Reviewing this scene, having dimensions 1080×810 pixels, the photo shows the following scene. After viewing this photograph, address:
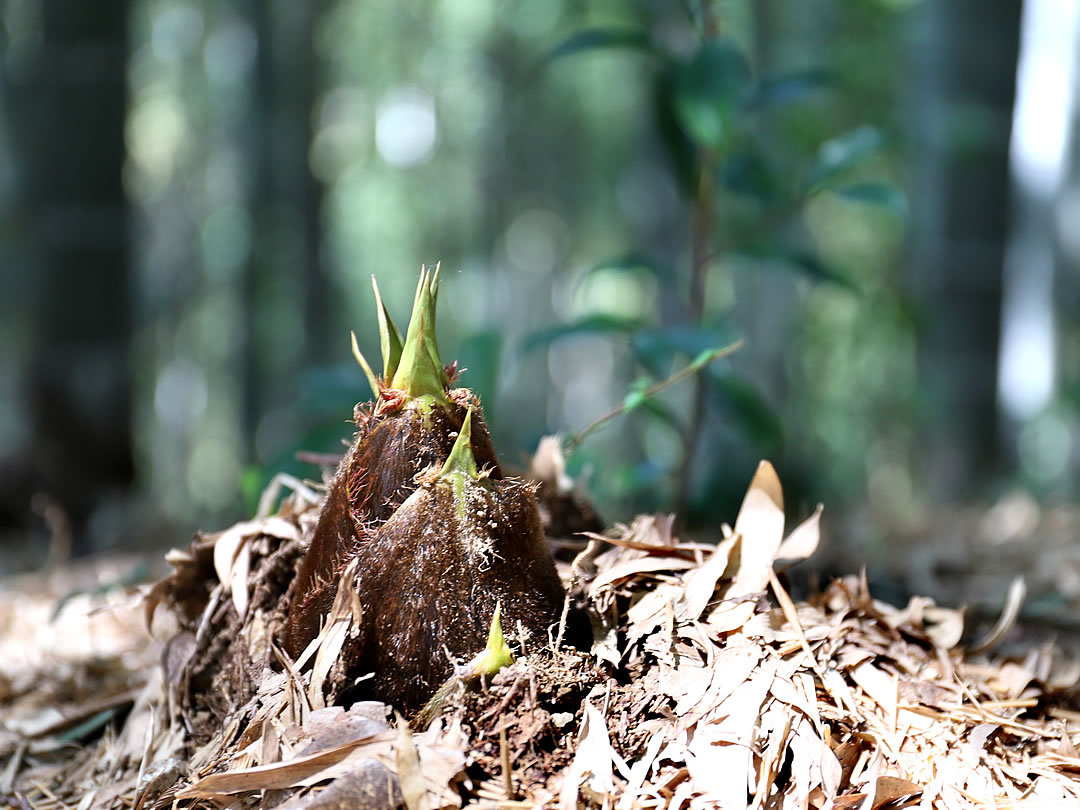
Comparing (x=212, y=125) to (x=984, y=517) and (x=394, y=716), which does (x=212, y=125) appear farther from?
(x=394, y=716)

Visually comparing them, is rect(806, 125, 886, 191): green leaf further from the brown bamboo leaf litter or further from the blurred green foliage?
the brown bamboo leaf litter

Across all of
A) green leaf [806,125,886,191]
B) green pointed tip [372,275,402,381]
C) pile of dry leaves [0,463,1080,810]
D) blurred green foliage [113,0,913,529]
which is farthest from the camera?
blurred green foliage [113,0,913,529]

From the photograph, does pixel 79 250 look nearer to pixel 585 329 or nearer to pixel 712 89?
pixel 585 329

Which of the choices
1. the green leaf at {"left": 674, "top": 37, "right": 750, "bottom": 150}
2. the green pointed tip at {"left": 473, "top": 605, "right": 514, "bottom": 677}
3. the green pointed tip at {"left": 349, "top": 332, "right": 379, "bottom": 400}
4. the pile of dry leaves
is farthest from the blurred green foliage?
the green pointed tip at {"left": 473, "top": 605, "right": 514, "bottom": 677}

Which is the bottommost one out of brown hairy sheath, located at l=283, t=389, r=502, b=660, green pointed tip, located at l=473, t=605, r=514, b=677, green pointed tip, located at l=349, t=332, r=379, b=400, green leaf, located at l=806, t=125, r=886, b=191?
green pointed tip, located at l=473, t=605, r=514, b=677

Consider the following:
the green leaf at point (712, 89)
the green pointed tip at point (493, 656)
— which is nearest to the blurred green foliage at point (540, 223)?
the green leaf at point (712, 89)

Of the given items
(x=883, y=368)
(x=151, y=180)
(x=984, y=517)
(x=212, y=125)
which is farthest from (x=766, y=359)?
(x=151, y=180)
